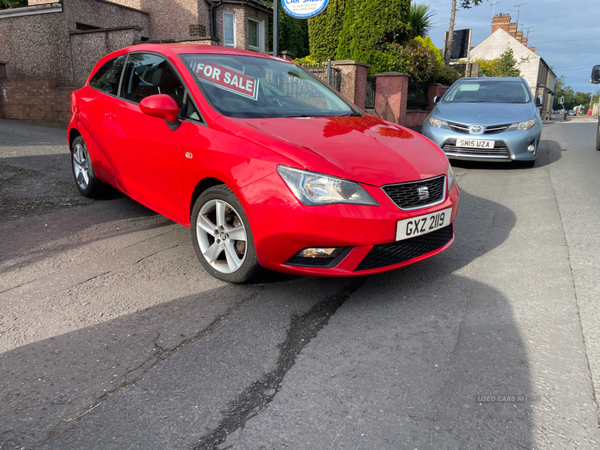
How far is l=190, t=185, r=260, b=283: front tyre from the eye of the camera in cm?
316

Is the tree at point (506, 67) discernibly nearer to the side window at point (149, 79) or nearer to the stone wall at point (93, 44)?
the stone wall at point (93, 44)

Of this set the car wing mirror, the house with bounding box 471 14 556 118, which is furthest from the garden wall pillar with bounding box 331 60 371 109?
the house with bounding box 471 14 556 118

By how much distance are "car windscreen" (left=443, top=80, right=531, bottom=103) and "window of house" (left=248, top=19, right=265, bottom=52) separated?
14.9 metres

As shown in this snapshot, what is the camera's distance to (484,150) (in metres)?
7.69

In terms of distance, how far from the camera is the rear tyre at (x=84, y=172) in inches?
206

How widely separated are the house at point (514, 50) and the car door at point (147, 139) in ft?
224

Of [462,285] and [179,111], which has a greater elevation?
[179,111]

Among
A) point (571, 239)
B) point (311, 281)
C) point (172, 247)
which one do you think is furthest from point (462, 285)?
point (172, 247)

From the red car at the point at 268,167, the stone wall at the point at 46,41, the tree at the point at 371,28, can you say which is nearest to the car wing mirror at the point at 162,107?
the red car at the point at 268,167

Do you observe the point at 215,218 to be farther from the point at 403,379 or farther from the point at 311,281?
the point at 403,379

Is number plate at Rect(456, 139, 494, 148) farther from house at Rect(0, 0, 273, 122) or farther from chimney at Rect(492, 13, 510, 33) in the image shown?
chimney at Rect(492, 13, 510, 33)

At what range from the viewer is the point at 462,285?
135 inches

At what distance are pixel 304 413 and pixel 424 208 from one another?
63.9 inches

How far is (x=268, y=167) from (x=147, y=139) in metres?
1.49
